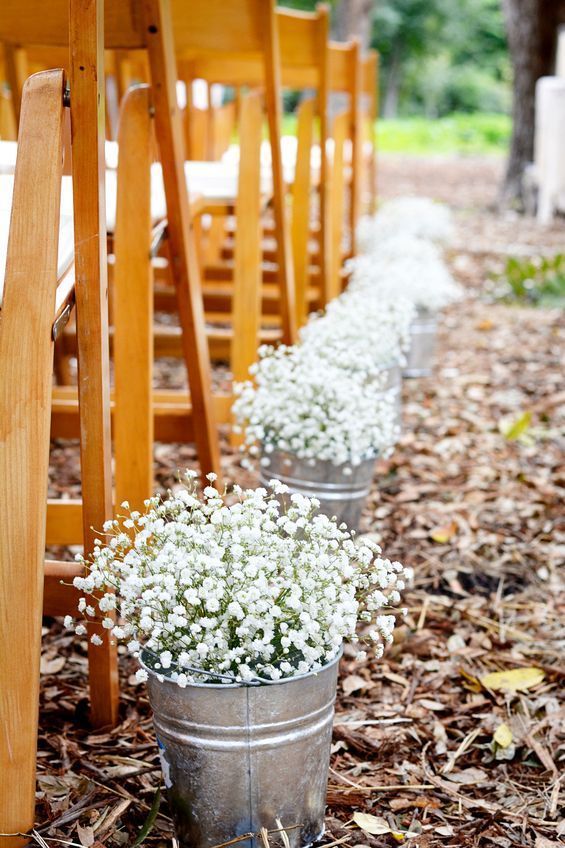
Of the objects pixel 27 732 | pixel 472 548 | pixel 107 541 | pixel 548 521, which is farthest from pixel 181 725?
pixel 548 521

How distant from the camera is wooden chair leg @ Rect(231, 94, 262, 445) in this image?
266 cm

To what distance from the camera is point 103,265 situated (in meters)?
1.38

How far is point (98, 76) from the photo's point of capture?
1.31 metres

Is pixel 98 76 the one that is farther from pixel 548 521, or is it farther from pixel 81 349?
pixel 548 521

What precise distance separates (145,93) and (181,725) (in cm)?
111

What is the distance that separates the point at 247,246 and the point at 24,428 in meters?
1.65

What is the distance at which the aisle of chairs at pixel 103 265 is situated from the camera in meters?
1.20

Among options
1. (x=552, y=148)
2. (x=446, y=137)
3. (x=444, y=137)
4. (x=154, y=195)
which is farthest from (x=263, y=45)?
(x=446, y=137)

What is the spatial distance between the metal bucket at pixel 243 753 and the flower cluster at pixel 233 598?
3 cm

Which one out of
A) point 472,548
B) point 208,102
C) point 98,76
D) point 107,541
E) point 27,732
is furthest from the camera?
point 208,102

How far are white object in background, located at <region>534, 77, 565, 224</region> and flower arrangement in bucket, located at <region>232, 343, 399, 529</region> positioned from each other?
180 inches

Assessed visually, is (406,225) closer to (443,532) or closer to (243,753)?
(443,532)

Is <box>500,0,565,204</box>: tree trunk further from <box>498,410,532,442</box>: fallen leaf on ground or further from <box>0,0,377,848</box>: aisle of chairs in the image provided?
<box>498,410,532,442</box>: fallen leaf on ground

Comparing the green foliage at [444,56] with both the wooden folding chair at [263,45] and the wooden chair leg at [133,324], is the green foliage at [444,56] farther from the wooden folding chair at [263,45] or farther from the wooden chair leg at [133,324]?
the wooden chair leg at [133,324]
